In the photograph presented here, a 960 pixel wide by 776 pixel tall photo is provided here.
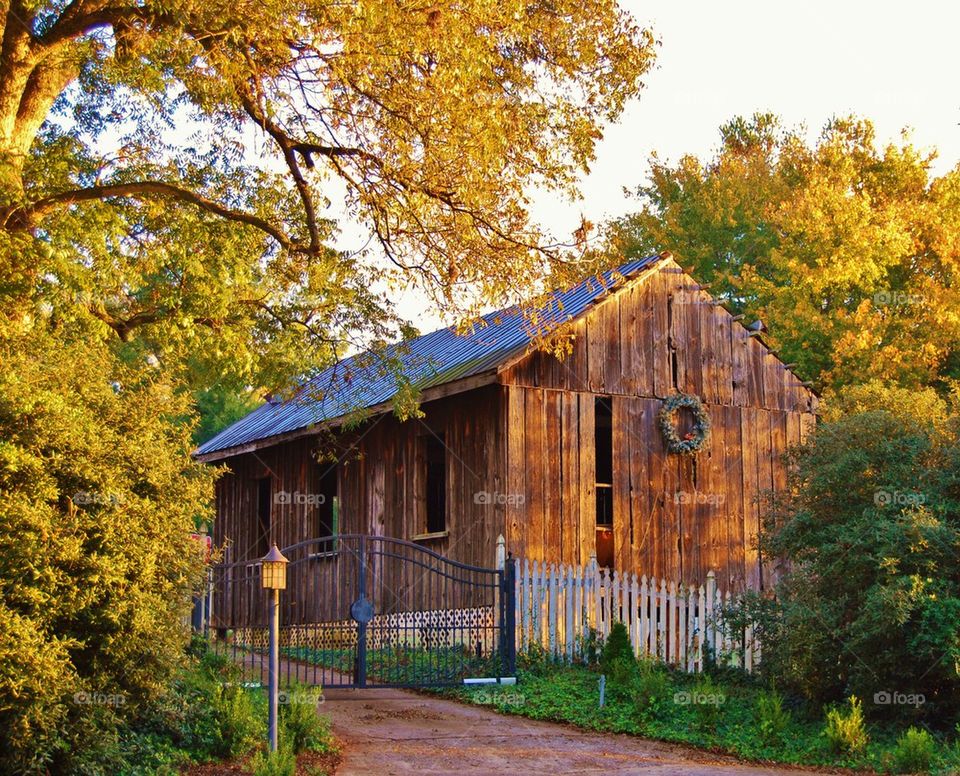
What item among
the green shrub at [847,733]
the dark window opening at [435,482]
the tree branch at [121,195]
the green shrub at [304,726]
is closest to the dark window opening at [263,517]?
the dark window opening at [435,482]

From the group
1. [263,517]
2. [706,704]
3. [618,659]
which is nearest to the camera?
[706,704]

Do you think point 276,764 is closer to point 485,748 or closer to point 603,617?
point 485,748

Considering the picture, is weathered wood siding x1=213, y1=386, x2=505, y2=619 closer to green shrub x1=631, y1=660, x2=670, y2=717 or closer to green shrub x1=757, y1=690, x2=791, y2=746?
green shrub x1=631, y1=660, x2=670, y2=717

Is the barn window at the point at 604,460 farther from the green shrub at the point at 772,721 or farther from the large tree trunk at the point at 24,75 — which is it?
the large tree trunk at the point at 24,75

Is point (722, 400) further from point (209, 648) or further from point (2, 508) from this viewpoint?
point (2, 508)

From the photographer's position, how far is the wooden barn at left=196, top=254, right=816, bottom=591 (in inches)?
691

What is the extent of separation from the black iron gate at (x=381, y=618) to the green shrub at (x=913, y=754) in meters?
5.20

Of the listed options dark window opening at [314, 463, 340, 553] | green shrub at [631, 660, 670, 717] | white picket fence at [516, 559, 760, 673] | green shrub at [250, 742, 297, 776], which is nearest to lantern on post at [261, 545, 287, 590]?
green shrub at [250, 742, 297, 776]

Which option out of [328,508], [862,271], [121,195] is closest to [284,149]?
[121,195]

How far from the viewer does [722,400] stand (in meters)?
19.9

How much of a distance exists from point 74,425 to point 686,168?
32.0 meters

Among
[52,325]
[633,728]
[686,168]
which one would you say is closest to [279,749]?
[633,728]

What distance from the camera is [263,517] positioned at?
2550cm

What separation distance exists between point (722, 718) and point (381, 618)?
5.38 metres
